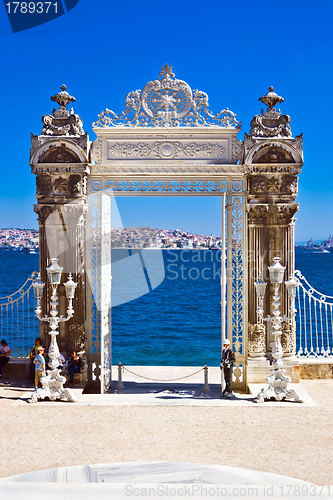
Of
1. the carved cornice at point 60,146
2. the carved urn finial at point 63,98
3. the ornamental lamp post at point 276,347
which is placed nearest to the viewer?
the ornamental lamp post at point 276,347

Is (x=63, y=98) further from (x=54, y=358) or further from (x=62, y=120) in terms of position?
(x=54, y=358)

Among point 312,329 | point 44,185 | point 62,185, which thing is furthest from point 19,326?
point 62,185

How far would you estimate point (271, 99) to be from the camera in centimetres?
1009

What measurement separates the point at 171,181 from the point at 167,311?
122 ft

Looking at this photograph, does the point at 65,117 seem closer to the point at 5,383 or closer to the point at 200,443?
the point at 5,383

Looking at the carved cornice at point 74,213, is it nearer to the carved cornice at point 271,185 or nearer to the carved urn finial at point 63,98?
the carved urn finial at point 63,98

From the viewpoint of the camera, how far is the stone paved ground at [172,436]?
6.59m

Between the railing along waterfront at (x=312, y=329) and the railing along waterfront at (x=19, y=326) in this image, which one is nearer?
the railing along waterfront at (x=19, y=326)

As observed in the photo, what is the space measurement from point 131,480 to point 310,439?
279 cm

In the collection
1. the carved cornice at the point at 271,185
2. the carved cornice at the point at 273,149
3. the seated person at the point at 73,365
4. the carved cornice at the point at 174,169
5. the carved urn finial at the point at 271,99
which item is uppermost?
the carved urn finial at the point at 271,99

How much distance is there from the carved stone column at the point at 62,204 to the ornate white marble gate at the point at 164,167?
0.23m

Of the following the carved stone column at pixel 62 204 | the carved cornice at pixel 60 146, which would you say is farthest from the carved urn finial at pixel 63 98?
the carved cornice at pixel 60 146

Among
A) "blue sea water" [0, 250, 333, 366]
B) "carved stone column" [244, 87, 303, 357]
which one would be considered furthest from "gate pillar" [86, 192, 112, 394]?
"blue sea water" [0, 250, 333, 366]

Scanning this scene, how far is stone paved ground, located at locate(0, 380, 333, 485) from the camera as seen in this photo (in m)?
6.59
